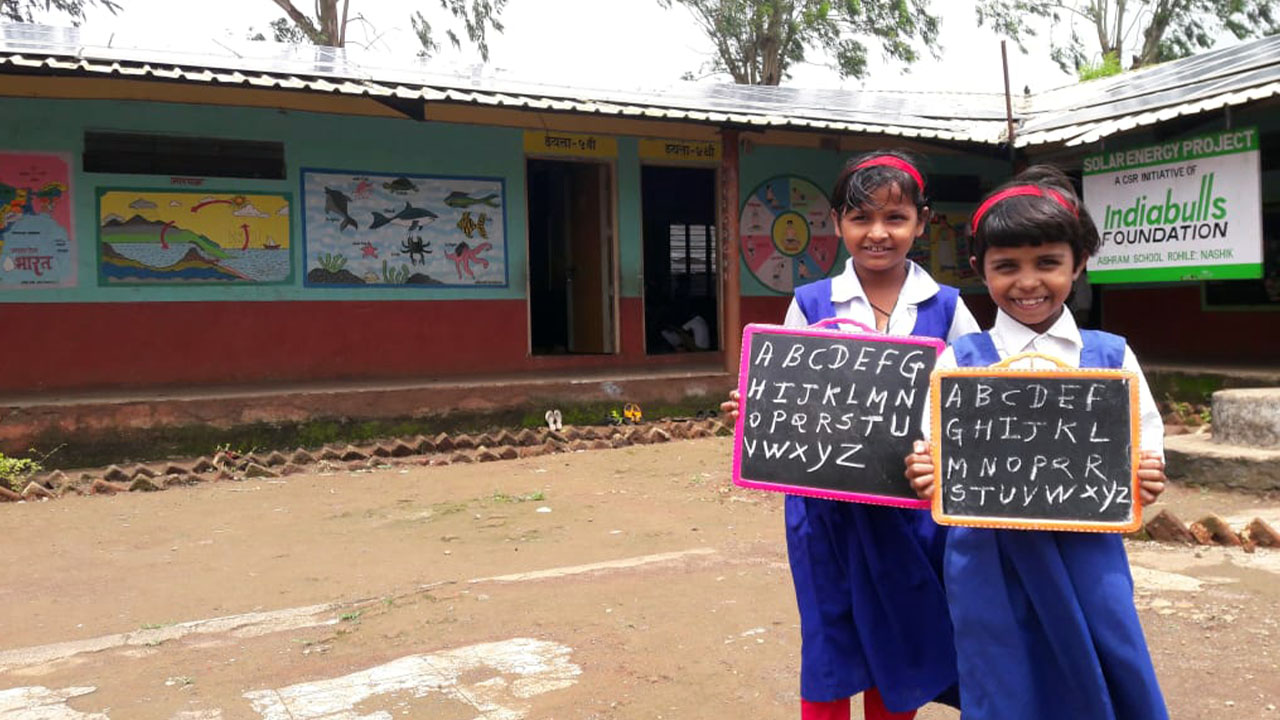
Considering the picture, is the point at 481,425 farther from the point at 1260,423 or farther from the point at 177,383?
the point at 1260,423

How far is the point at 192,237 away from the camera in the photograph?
810cm

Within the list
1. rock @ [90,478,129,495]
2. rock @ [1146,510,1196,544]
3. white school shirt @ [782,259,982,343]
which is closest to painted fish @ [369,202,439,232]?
rock @ [90,478,129,495]

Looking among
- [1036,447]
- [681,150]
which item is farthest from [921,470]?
[681,150]

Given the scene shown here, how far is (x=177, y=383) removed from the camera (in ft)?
26.8

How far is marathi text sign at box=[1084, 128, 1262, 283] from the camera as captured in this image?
317 inches

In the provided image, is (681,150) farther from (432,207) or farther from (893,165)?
(893,165)

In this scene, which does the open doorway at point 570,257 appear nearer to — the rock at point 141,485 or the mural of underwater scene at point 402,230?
the mural of underwater scene at point 402,230

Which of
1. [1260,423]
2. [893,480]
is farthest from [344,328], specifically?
[893,480]

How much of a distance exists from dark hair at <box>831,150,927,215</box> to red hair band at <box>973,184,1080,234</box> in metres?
0.24

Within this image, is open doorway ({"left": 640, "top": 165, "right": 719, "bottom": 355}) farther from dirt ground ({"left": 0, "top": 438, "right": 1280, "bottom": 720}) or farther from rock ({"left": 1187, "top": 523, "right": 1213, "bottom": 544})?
rock ({"left": 1187, "top": 523, "right": 1213, "bottom": 544})

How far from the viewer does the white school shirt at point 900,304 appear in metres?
2.27

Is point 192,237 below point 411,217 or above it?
below

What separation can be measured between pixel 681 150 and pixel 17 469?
20.4ft

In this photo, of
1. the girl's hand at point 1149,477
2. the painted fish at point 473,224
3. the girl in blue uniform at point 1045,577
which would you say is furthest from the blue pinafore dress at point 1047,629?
the painted fish at point 473,224
